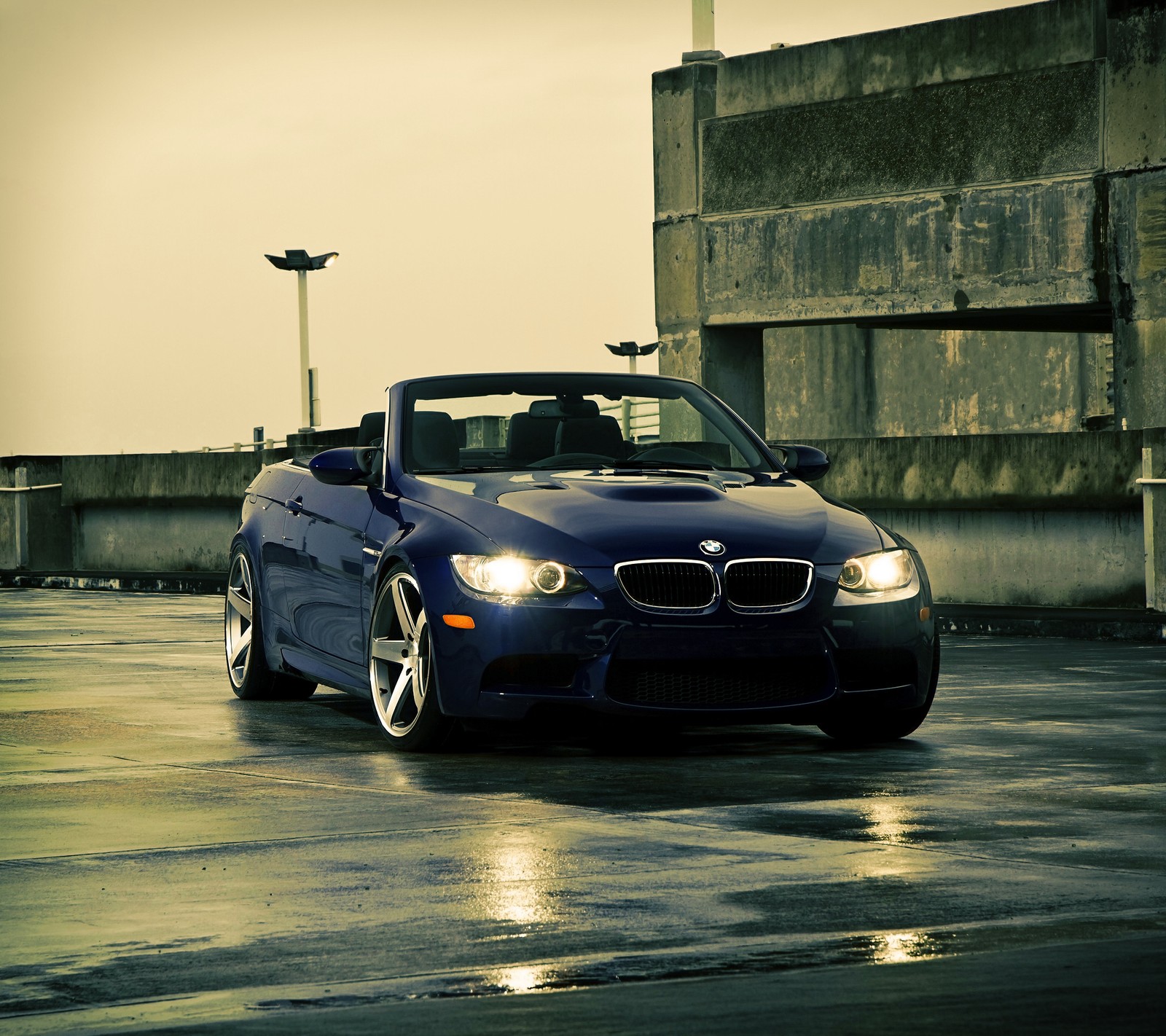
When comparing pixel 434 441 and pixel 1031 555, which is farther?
pixel 1031 555

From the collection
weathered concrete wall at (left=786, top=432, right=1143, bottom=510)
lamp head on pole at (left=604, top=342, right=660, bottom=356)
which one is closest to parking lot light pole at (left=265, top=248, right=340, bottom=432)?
lamp head on pole at (left=604, top=342, right=660, bottom=356)

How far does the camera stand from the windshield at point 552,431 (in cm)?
1028

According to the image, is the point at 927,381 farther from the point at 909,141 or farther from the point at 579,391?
the point at 579,391

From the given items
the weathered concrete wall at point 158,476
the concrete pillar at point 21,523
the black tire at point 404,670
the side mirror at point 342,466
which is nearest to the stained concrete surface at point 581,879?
the black tire at point 404,670

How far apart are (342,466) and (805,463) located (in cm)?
199

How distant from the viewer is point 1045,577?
17750mm

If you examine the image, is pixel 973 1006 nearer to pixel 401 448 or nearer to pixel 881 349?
pixel 401 448

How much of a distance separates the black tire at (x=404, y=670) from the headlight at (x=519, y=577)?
0.30 meters

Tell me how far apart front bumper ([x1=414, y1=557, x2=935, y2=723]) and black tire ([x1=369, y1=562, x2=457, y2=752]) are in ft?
0.49

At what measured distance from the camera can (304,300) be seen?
175 ft

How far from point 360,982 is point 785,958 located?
3.01 ft

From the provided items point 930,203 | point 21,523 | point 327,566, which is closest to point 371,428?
point 327,566

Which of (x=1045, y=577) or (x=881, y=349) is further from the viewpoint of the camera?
(x=881, y=349)

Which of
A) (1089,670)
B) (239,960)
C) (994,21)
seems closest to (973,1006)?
(239,960)
